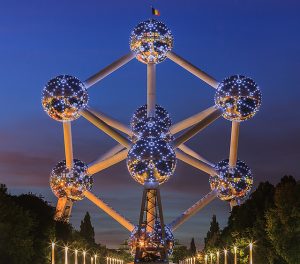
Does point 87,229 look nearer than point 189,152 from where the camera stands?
No

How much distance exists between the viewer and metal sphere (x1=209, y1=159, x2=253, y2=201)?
277 ft

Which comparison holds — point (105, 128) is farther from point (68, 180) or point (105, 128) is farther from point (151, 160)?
point (151, 160)

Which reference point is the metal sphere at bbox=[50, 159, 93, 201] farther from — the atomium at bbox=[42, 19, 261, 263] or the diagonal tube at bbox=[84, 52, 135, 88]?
the diagonal tube at bbox=[84, 52, 135, 88]

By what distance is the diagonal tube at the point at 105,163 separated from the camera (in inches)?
3469

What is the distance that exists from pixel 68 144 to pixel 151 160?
45.0 ft

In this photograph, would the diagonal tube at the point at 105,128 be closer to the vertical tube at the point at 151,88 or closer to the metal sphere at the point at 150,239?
the vertical tube at the point at 151,88

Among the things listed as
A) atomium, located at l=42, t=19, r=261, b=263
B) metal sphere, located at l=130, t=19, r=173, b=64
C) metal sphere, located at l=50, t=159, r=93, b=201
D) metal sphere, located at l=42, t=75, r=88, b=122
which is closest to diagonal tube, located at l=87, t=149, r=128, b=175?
atomium, located at l=42, t=19, r=261, b=263

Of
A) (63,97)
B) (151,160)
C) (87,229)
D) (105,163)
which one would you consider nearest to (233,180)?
(105,163)

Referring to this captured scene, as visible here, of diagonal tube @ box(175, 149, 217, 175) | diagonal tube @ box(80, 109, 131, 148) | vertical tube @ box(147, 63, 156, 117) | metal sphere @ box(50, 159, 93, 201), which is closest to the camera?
diagonal tube @ box(80, 109, 131, 148)

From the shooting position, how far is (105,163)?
88.8 meters

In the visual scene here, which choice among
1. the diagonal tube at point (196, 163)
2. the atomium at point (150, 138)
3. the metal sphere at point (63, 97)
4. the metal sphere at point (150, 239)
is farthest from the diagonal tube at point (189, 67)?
the metal sphere at point (150, 239)

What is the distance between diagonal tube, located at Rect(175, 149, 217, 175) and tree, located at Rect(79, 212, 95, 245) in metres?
54.3

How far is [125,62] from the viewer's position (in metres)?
86.0

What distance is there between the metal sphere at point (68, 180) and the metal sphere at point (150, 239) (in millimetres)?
7310
